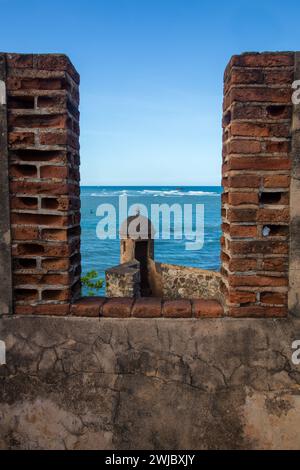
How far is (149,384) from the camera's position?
2.30m

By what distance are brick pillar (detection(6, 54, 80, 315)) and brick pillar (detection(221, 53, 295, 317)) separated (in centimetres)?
102

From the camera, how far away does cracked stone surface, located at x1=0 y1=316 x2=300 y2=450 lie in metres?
2.24

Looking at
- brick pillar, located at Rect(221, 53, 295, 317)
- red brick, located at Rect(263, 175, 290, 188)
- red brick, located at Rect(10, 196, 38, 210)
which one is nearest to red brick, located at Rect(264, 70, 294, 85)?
brick pillar, located at Rect(221, 53, 295, 317)

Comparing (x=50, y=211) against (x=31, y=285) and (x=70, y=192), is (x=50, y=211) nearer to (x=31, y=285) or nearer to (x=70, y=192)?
(x=70, y=192)

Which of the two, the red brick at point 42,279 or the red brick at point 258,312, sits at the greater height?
the red brick at point 42,279

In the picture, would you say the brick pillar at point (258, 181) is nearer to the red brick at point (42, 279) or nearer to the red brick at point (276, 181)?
the red brick at point (276, 181)

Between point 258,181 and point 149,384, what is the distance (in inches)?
56.5

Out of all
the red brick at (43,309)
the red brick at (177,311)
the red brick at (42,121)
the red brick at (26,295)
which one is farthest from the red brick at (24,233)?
the red brick at (177,311)

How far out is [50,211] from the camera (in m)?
2.29

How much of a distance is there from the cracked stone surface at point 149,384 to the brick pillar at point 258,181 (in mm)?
216

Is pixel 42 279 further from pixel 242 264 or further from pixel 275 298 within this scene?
pixel 275 298

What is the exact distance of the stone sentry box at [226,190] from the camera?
85.0 inches

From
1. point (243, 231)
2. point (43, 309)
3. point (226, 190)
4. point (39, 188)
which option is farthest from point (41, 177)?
point (243, 231)

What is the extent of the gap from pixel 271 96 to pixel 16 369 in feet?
7.57
